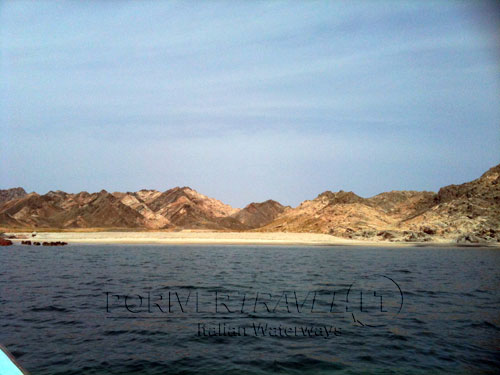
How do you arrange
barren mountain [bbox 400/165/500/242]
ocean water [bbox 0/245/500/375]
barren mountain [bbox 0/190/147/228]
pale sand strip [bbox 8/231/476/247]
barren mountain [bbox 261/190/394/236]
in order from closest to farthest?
ocean water [bbox 0/245/500/375] < pale sand strip [bbox 8/231/476/247] < barren mountain [bbox 400/165/500/242] < barren mountain [bbox 261/190/394/236] < barren mountain [bbox 0/190/147/228]

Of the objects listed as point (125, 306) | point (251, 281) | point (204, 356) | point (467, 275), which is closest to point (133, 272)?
point (251, 281)

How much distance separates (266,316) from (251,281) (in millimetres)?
11265

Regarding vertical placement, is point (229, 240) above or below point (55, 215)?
below

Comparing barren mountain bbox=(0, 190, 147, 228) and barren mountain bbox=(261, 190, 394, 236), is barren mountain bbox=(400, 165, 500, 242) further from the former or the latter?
barren mountain bbox=(0, 190, 147, 228)

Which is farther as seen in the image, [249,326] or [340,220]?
[340,220]

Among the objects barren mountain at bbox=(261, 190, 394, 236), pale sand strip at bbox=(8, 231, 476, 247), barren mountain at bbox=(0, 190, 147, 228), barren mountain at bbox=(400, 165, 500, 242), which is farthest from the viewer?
barren mountain at bbox=(0, 190, 147, 228)

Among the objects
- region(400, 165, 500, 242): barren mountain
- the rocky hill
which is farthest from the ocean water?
region(400, 165, 500, 242): barren mountain

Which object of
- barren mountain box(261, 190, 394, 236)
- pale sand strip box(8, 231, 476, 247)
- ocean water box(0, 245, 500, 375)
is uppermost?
barren mountain box(261, 190, 394, 236)

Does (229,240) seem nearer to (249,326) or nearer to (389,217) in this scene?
(389,217)

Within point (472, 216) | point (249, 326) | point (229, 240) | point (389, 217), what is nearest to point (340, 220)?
point (389, 217)

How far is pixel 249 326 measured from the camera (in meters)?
16.0

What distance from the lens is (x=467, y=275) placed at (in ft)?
113

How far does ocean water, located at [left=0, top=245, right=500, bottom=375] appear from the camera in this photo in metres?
11.8

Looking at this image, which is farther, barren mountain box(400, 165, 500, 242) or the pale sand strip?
barren mountain box(400, 165, 500, 242)
